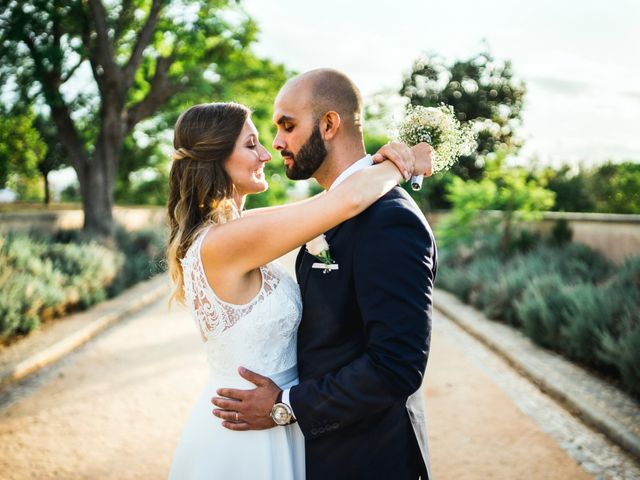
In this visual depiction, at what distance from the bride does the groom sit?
113 millimetres

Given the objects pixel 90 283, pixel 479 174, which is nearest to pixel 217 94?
pixel 90 283

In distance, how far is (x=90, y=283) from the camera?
1119 centimetres

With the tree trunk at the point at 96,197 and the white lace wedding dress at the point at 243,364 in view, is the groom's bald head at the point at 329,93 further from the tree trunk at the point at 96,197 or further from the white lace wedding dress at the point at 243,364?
the tree trunk at the point at 96,197

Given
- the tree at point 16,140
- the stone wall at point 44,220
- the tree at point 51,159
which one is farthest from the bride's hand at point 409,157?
the tree at point 51,159

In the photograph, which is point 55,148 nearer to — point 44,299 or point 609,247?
point 44,299

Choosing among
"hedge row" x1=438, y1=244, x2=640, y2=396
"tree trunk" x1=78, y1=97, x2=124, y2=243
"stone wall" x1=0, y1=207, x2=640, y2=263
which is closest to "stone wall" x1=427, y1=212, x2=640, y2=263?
"stone wall" x1=0, y1=207, x2=640, y2=263

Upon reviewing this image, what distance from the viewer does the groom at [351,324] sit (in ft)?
5.63

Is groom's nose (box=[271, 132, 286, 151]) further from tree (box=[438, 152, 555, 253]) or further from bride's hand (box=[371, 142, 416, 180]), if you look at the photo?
tree (box=[438, 152, 555, 253])

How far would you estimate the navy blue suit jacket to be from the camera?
1709 millimetres

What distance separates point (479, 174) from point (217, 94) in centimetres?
2302

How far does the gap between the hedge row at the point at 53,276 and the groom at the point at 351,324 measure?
447cm

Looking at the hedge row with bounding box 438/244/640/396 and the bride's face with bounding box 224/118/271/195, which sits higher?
the bride's face with bounding box 224/118/271/195

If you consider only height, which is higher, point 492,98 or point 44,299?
point 492,98

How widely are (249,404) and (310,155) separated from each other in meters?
1.10
